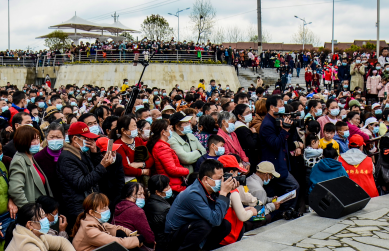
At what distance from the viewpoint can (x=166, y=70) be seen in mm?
29000

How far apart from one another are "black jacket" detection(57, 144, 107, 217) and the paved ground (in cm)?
173

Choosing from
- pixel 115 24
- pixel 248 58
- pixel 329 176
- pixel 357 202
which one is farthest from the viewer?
pixel 115 24

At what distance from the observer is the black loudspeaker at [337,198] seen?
5727 millimetres

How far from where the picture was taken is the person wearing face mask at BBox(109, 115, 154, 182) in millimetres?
5477

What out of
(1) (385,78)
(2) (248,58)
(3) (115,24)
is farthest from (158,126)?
(3) (115,24)

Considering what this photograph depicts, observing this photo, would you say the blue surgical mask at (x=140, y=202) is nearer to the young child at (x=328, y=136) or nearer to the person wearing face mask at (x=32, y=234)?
the person wearing face mask at (x=32, y=234)

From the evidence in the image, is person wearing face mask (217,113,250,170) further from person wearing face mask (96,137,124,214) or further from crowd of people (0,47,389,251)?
person wearing face mask (96,137,124,214)

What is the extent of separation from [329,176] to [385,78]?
12.7 m

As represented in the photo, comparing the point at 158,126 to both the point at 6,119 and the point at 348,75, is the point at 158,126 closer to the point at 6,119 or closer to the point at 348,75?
the point at 6,119

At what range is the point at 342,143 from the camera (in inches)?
301

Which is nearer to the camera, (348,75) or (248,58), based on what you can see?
(348,75)

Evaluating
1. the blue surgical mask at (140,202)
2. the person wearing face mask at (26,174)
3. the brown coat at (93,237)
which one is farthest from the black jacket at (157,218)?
the person wearing face mask at (26,174)

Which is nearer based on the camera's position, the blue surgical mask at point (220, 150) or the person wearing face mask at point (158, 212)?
the person wearing face mask at point (158, 212)

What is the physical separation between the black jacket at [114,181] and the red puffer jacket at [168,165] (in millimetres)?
868
